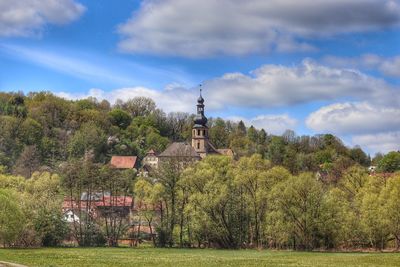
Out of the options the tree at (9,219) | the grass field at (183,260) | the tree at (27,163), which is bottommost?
the grass field at (183,260)

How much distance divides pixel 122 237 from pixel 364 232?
134 ft

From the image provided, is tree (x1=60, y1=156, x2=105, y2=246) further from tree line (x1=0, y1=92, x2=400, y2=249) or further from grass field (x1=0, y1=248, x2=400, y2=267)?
grass field (x1=0, y1=248, x2=400, y2=267)

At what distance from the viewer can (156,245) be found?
3686 inches

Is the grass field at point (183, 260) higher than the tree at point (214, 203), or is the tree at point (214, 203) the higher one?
the tree at point (214, 203)

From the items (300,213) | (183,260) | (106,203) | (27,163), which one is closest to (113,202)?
(106,203)

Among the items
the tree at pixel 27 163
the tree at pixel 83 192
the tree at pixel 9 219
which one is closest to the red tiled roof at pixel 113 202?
the tree at pixel 83 192

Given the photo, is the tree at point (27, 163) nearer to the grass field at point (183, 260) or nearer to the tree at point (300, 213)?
the tree at point (300, 213)

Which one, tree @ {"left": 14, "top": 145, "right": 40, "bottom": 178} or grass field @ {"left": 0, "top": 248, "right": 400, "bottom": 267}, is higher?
tree @ {"left": 14, "top": 145, "right": 40, "bottom": 178}

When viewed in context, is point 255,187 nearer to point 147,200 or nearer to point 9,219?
point 147,200

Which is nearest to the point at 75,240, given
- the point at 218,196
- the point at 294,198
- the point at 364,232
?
the point at 218,196

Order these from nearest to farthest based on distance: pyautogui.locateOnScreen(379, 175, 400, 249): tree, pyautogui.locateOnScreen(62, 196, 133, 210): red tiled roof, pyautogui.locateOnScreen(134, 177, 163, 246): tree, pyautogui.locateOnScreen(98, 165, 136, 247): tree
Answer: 1. pyautogui.locateOnScreen(379, 175, 400, 249): tree
2. pyautogui.locateOnScreen(134, 177, 163, 246): tree
3. pyautogui.locateOnScreen(98, 165, 136, 247): tree
4. pyautogui.locateOnScreen(62, 196, 133, 210): red tiled roof

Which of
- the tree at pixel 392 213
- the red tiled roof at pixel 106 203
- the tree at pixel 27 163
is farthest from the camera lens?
the tree at pixel 27 163

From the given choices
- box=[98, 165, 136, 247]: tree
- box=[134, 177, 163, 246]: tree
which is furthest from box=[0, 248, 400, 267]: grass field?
box=[98, 165, 136, 247]: tree

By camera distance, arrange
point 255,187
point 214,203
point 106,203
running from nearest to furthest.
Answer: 1. point 214,203
2. point 255,187
3. point 106,203
